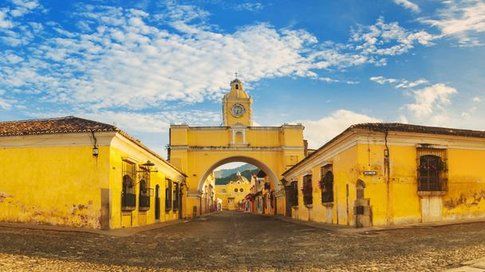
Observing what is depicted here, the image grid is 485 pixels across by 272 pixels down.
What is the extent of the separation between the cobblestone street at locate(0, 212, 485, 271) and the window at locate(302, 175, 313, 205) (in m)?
10.5

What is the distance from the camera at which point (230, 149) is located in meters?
37.1

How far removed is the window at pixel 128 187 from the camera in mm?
16114

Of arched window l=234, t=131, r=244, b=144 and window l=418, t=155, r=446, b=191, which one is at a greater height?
arched window l=234, t=131, r=244, b=144

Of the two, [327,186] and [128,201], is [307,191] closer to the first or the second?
[327,186]

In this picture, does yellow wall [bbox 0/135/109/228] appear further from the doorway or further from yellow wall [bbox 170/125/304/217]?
yellow wall [bbox 170/125/304/217]

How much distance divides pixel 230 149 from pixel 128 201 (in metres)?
20.8

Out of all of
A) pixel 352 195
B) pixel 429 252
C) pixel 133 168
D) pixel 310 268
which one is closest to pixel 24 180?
pixel 133 168

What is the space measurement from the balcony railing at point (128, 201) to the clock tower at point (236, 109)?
2095 centimetres

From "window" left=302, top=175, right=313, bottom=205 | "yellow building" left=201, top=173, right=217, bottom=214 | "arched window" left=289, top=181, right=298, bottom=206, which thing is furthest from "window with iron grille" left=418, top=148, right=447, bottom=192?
"yellow building" left=201, top=173, right=217, bottom=214

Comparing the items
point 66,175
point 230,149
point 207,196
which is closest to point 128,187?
point 66,175

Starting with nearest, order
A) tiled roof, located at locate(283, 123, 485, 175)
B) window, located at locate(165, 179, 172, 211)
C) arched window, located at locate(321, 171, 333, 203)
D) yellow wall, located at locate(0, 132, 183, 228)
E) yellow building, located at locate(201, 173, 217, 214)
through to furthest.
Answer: tiled roof, located at locate(283, 123, 485, 175) < yellow wall, located at locate(0, 132, 183, 228) < arched window, located at locate(321, 171, 333, 203) < window, located at locate(165, 179, 172, 211) < yellow building, located at locate(201, 173, 217, 214)

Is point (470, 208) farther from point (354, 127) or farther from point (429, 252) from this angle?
point (429, 252)

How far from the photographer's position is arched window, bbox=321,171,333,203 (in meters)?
17.6

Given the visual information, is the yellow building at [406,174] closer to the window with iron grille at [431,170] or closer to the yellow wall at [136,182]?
the window with iron grille at [431,170]
